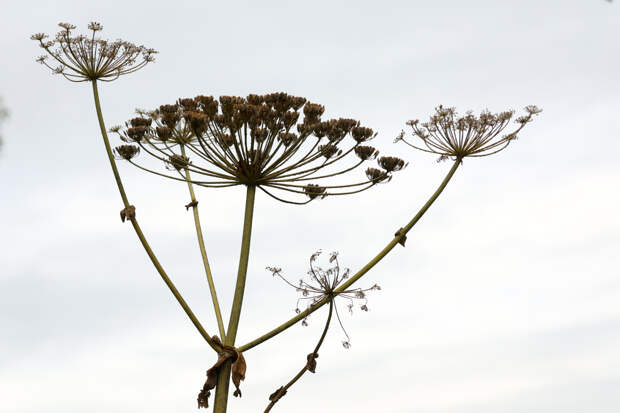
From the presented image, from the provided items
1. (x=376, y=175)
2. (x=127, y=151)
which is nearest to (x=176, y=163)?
(x=127, y=151)

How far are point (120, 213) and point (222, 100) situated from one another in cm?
274

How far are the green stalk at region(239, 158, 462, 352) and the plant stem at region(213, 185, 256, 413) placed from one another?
34 cm

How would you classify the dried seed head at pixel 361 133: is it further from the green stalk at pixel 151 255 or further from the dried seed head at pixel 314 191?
the green stalk at pixel 151 255

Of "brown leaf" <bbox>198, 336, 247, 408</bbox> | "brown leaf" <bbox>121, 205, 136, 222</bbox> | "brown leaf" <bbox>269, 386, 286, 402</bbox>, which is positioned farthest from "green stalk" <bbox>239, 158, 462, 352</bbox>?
"brown leaf" <bbox>121, 205, 136, 222</bbox>

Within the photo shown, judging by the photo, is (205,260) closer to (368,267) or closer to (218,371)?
(218,371)

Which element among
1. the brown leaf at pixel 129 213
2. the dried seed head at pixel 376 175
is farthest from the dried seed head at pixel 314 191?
the brown leaf at pixel 129 213

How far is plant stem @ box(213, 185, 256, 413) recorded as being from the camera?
1100 centimetres

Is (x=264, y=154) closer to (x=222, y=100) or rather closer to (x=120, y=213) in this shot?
(x=222, y=100)

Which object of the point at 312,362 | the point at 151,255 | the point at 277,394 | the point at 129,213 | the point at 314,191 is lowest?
the point at 277,394

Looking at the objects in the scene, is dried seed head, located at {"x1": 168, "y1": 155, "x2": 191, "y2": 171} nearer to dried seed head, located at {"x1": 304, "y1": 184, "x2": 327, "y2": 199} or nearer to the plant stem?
the plant stem

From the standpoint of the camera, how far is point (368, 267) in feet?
37.3

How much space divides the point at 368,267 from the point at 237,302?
215cm

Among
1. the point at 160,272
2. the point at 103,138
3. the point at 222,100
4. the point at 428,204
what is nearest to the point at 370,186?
the point at 428,204

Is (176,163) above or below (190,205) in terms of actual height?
below
